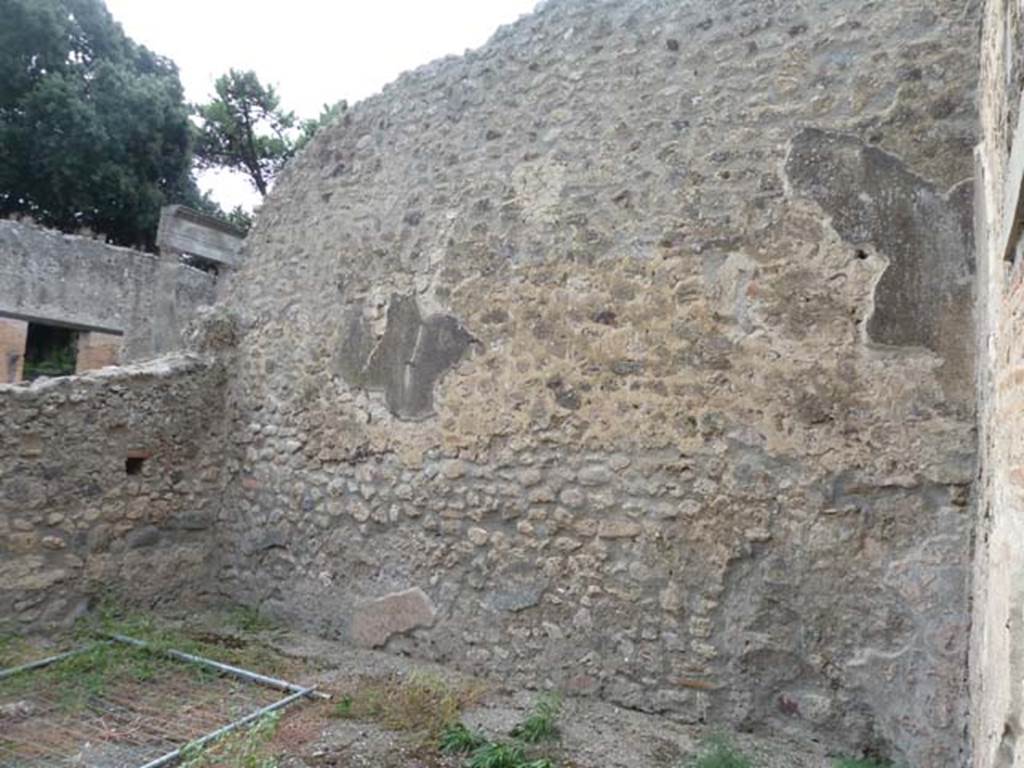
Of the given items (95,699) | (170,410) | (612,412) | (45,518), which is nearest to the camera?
(95,699)

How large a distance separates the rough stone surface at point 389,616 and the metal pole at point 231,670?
2.40 feet

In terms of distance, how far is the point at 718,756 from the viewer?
3.29 m

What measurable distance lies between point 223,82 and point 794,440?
18750 millimetres

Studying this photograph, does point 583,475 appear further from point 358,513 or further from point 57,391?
point 57,391

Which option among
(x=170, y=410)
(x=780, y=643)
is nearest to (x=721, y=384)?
(x=780, y=643)

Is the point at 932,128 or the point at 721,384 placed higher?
the point at 932,128

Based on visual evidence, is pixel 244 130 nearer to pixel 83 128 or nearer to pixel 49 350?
pixel 83 128

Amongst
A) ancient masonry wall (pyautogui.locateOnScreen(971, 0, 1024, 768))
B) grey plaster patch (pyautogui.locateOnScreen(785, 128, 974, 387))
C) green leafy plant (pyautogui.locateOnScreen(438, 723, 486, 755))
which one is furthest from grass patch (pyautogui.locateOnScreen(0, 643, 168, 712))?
grey plaster patch (pyautogui.locateOnScreen(785, 128, 974, 387))

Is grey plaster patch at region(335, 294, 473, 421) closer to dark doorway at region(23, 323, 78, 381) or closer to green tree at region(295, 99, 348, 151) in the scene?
dark doorway at region(23, 323, 78, 381)

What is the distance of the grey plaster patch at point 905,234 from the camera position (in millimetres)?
3480

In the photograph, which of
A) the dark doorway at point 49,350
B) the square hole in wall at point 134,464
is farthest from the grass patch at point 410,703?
the dark doorway at point 49,350

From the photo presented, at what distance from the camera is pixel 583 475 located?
4273 mm

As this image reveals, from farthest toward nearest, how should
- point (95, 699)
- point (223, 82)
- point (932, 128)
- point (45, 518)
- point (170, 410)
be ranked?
point (223, 82), point (170, 410), point (45, 518), point (95, 699), point (932, 128)

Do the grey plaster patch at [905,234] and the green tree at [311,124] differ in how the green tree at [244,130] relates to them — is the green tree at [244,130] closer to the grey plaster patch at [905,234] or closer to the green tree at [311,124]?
the green tree at [311,124]
